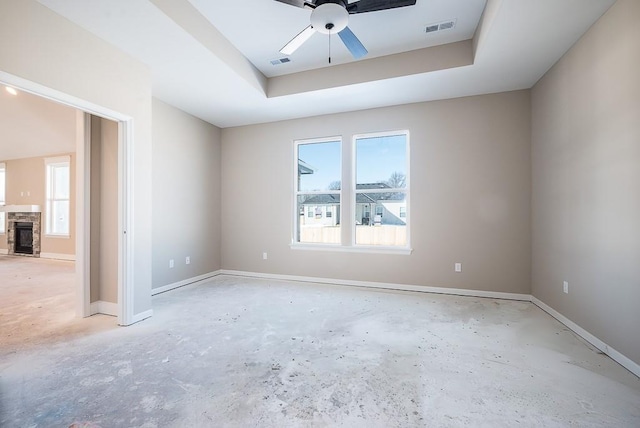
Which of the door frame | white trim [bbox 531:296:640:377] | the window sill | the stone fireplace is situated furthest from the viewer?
the stone fireplace

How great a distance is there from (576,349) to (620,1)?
2700 millimetres

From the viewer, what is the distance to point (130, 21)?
246 cm

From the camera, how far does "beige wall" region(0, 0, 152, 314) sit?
6.97 ft

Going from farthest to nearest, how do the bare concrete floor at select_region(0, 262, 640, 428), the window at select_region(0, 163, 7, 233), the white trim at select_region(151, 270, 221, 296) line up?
the window at select_region(0, 163, 7, 233)
the white trim at select_region(151, 270, 221, 296)
the bare concrete floor at select_region(0, 262, 640, 428)

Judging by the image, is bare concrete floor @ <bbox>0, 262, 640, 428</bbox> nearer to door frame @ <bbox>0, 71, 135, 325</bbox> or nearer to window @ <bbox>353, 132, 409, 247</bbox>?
door frame @ <bbox>0, 71, 135, 325</bbox>

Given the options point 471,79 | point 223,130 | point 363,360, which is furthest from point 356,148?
point 363,360

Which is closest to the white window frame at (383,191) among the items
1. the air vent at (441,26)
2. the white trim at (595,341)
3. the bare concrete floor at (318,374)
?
the bare concrete floor at (318,374)

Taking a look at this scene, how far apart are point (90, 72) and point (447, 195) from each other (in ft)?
13.9

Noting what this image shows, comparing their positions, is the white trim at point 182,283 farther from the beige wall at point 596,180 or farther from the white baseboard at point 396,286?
the beige wall at point 596,180

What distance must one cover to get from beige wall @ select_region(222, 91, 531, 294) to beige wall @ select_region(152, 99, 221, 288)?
962 mm

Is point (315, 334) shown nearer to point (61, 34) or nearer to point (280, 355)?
point (280, 355)

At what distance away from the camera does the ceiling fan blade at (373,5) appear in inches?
84.9

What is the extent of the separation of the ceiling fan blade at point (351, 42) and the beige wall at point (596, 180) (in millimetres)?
1933

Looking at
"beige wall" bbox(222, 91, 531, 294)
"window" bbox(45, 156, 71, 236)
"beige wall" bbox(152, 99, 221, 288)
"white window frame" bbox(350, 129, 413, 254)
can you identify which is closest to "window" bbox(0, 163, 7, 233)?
"window" bbox(45, 156, 71, 236)
